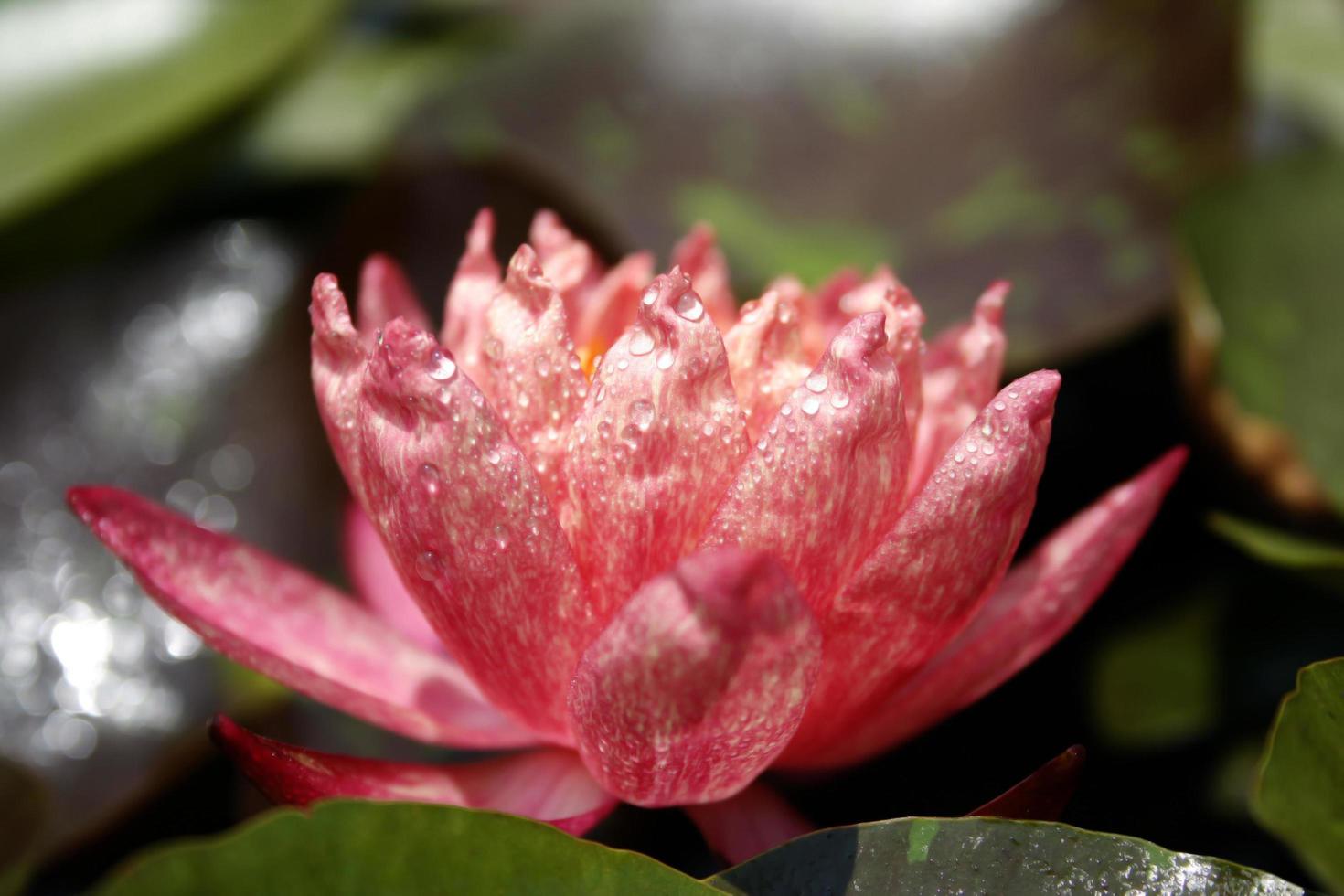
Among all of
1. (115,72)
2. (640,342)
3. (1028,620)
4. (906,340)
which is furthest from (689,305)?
(115,72)

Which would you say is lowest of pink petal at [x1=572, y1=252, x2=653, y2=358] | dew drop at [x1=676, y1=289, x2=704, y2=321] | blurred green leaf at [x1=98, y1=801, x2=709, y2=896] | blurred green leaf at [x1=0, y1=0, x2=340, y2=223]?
blurred green leaf at [x1=98, y1=801, x2=709, y2=896]

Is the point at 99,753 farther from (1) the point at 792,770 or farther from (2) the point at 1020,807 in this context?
(2) the point at 1020,807

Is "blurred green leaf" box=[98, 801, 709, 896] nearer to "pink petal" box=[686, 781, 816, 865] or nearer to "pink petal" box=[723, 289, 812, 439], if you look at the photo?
"pink petal" box=[686, 781, 816, 865]

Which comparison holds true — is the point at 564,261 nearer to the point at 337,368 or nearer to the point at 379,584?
the point at 337,368

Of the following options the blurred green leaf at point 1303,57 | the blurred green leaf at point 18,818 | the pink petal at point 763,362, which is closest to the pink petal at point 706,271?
the pink petal at point 763,362

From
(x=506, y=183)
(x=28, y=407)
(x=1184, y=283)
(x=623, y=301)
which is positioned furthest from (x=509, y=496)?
(x=28, y=407)

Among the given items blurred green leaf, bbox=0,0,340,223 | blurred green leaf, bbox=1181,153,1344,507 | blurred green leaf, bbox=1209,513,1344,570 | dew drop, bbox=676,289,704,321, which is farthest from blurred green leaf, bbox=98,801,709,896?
blurred green leaf, bbox=0,0,340,223
